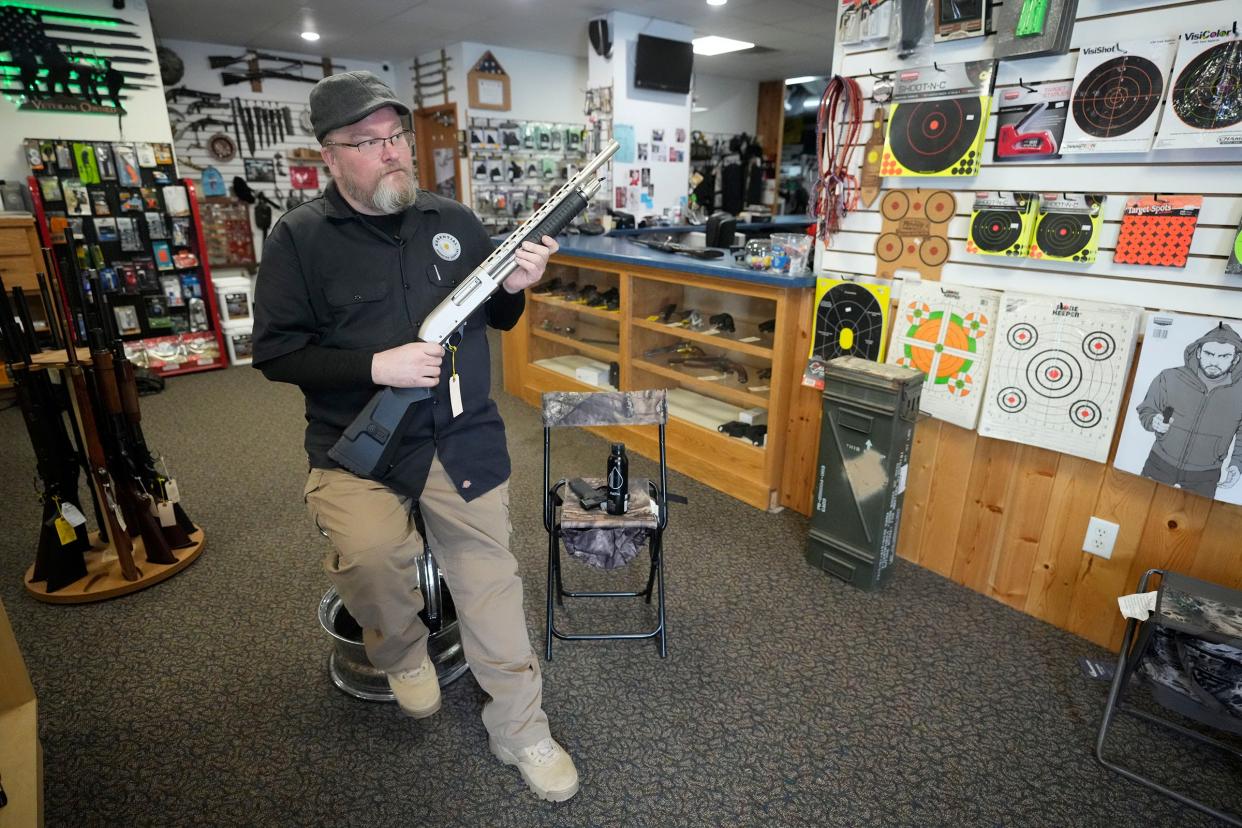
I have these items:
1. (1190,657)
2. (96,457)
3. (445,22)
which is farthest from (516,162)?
(1190,657)

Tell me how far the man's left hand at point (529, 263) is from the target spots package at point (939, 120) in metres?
1.37

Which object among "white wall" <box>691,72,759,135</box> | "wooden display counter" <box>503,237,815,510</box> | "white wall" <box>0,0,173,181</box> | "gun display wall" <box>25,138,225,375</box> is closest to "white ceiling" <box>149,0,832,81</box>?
"white wall" <box>0,0,173,181</box>

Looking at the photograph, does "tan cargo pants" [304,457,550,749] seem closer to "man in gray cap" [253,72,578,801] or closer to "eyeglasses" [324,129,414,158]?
"man in gray cap" [253,72,578,801]

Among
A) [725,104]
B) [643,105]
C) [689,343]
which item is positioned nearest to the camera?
[689,343]

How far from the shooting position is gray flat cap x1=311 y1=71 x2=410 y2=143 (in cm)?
153

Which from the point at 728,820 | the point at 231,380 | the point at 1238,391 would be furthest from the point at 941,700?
the point at 231,380

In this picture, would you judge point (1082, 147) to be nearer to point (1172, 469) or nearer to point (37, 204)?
point (1172, 469)

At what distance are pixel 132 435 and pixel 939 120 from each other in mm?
3067

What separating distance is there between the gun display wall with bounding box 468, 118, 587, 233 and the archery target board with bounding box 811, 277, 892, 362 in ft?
15.7

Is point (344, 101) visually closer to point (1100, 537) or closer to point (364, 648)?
point (364, 648)

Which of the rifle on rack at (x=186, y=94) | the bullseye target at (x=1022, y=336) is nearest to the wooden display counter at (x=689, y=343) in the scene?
the bullseye target at (x=1022, y=336)

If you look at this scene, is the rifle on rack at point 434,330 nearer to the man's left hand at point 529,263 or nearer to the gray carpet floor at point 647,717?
the man's left hand at point 529,263

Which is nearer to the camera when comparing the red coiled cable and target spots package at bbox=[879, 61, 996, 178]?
target spots package at bbox=[879, 61, 996, 178]

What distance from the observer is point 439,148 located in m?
7.34
